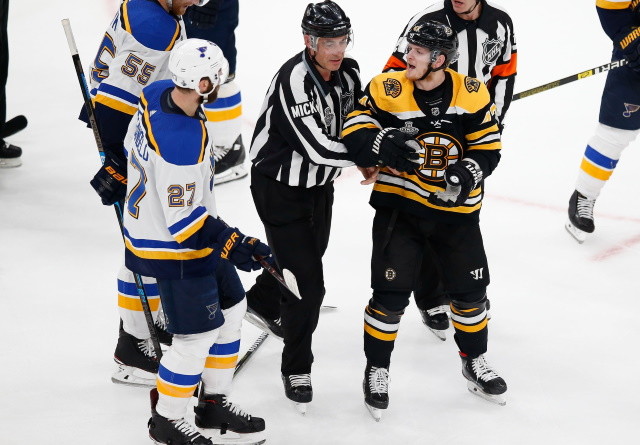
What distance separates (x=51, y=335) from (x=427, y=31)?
1.77 m

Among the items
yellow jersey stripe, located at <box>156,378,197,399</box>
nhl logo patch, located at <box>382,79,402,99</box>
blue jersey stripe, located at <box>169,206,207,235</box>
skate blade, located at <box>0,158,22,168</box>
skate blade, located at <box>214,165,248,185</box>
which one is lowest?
skate blade, located at <box>214,165,248,185</box>

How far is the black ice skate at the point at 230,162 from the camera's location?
15.8 feet

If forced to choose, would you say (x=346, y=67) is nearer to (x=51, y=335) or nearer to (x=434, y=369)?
(x=434, y=369)

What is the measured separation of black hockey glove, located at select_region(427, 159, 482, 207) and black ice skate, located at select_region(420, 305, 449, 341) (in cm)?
81

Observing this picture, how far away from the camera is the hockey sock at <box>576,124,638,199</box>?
4.15 m

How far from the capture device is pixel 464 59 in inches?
128

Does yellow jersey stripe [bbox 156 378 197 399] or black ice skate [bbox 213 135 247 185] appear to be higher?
yellow jersey stripe [bbox 156 378 197 399]

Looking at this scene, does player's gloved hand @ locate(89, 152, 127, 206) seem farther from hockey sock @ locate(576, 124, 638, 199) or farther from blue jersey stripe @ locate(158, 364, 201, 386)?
hockey sock @ locate(576, 124, 638, 199)

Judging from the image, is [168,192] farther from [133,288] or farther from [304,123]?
[133,288]

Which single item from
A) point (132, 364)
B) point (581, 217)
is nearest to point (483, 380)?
point (132, 364)

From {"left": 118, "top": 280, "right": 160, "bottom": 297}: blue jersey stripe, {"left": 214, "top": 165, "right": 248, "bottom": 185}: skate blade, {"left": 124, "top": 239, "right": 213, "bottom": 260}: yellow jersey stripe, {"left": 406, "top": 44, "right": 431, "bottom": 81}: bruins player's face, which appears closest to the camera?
{"left": 124, "top": 239, "right": 213, "bottom": 260}: yellow jersey stripe

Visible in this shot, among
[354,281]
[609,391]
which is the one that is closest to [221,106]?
[354,281]

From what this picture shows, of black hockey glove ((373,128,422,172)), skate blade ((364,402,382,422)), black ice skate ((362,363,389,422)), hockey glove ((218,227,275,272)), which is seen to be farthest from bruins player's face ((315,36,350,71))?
skate blade ((364,402,382,422))

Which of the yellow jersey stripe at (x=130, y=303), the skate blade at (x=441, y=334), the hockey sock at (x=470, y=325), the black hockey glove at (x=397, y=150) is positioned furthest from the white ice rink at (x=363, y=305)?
the black hockey glove at (x=397, y=150)
